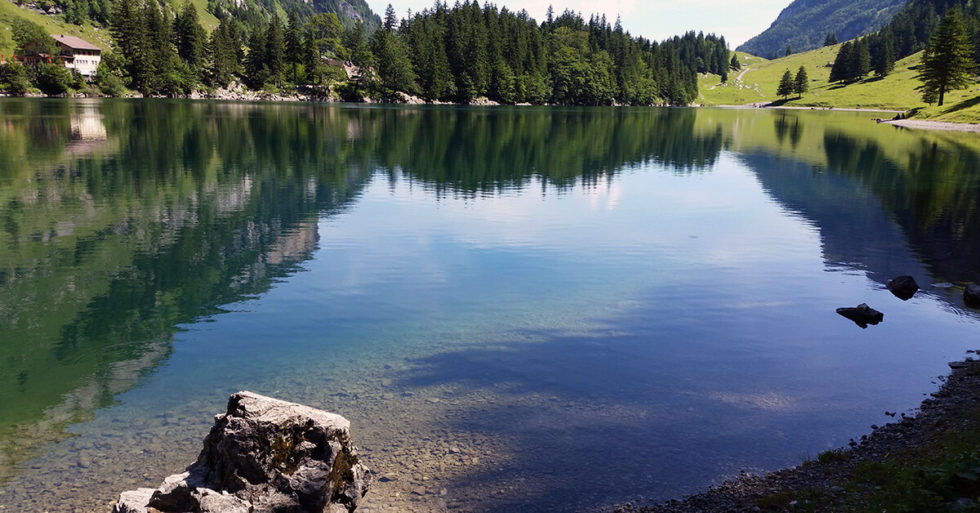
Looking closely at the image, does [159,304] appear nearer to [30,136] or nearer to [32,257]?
[32,257]

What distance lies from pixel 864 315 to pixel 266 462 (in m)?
21.9

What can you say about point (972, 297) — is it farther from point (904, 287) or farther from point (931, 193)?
point (931, 193)

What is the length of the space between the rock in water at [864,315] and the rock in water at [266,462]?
2031 cm

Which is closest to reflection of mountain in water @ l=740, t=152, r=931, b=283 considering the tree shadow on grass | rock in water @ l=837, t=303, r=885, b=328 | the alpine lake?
the alpine lake

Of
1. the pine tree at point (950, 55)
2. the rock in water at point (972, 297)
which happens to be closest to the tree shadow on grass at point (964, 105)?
the pine tree at point (950, 55)

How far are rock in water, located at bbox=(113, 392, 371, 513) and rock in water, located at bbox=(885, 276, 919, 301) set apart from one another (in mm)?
25298

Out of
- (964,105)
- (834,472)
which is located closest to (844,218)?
(834,472)

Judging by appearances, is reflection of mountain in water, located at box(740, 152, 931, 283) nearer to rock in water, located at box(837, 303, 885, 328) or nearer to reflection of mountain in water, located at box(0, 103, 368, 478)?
rock in water, located at box(837, 303, 885, 328)

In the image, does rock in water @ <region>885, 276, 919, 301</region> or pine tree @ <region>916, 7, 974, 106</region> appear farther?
pine tree @ <region>916, 7, 974, 106</region>

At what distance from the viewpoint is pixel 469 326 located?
846 inches

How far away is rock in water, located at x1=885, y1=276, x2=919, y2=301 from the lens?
1033 inches

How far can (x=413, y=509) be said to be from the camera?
11539 mm

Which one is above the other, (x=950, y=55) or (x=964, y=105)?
(x=950, y=55)

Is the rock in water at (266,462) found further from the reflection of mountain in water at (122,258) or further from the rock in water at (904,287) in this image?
the rock in water at (904,287)
